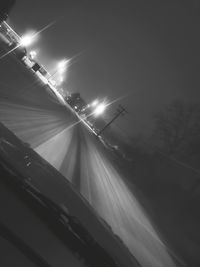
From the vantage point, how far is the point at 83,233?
2320mm

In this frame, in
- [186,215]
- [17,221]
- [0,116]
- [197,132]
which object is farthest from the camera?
[197,132]

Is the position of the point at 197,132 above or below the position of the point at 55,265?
above

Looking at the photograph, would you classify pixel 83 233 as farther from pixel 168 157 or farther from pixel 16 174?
pixel 168 157

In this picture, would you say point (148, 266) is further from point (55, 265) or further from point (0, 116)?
point (0, 116)

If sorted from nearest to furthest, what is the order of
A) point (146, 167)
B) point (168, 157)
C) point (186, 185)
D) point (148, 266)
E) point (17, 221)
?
point (17, 221)
point (148, 266)
point (146, 167)
point (186, 185)
point (168, 157)

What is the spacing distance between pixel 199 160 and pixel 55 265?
4245 cm

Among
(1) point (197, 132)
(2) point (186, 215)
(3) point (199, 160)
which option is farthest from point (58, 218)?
(1) point (197, 132)

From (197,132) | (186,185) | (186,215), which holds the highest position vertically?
(197,132)

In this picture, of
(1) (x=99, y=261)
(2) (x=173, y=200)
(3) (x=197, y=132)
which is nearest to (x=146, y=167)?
(2) (x=173, y=200)

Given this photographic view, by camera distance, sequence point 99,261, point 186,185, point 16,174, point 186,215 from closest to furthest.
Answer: point 16,174 → point 99,261 → point 186,215 → point 186,185

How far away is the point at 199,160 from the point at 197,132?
4.87 meters

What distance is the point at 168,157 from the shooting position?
40.6 m

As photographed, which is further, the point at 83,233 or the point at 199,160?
the point at 199,160

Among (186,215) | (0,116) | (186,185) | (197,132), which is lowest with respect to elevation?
(0,116)
